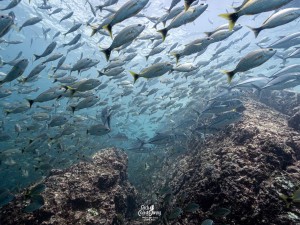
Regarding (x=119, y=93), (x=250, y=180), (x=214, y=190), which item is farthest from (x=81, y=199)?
(x=119, y=93)

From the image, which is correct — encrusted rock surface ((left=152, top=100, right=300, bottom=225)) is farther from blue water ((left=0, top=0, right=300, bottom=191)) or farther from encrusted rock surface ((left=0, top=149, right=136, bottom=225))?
blue water ((left=0, top=0, right=300, bottom=191))

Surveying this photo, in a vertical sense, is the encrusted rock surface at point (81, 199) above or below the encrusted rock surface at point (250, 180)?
Answer: below

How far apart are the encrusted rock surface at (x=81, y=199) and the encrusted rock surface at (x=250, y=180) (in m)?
2.18

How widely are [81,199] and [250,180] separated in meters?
4.44

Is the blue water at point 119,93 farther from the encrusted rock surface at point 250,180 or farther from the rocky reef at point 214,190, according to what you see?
the encrusted rock surface at point 250,180

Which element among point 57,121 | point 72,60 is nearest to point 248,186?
point 57,121

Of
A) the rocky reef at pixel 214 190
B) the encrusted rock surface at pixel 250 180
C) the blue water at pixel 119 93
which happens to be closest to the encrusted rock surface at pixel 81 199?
the rocky reef at pixel 214 190

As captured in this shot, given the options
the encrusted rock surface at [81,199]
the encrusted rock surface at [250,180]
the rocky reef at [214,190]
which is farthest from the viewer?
the encrusted rock surface at [81,199]

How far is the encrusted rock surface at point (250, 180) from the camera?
4.42 m

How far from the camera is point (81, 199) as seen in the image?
21.8ft

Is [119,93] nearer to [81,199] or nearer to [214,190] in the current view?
[81,199]

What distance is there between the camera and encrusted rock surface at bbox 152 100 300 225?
4.42 m

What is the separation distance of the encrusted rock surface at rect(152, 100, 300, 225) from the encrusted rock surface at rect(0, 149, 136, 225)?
7.14 ft

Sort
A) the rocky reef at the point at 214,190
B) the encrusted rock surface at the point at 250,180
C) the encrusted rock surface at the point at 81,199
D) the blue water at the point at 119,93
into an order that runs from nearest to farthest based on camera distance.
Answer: the encrusted rock surface at the point at 250,180, the rocky reef at the point at 214,190, the encrusted rock surface at the point at 81,199, the blue water at the point at 119,93
